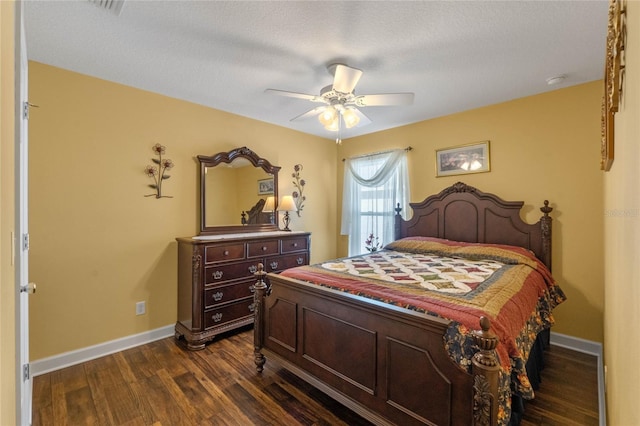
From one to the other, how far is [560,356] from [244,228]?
139 inches

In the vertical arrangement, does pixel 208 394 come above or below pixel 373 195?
below

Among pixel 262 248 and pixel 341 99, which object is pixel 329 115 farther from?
pixel 262 248

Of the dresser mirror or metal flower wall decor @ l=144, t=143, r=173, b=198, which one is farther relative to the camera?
the dresser mirror

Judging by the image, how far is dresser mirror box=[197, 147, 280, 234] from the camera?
337 centimetres

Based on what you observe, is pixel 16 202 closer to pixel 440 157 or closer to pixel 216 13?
pixel 216 13

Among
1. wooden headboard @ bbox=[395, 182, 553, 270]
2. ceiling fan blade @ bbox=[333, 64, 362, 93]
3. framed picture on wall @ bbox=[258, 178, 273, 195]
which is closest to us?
ceiling fan blade @ bbox=[333, 64, 362, 93]

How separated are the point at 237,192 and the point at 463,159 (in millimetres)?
2860

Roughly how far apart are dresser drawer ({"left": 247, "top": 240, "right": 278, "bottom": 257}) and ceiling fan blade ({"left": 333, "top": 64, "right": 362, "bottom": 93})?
1.90m

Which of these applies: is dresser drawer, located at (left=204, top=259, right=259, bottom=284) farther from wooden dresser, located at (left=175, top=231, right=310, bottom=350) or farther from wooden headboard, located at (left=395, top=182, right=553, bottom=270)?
wooden headboard, located at (left=395, top=182, right=553, bottom=270)

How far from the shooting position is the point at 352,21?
1870mm

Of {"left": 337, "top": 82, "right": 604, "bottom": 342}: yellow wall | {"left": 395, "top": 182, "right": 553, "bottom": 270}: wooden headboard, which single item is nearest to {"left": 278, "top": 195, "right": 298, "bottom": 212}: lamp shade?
{"left": 395, "top": 182, "right": 553, "bottom": 270}: wooden headboard

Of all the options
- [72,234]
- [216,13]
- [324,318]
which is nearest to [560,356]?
[324,318]

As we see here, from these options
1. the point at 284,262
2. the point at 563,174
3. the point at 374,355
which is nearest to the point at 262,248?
the point at 284,262
